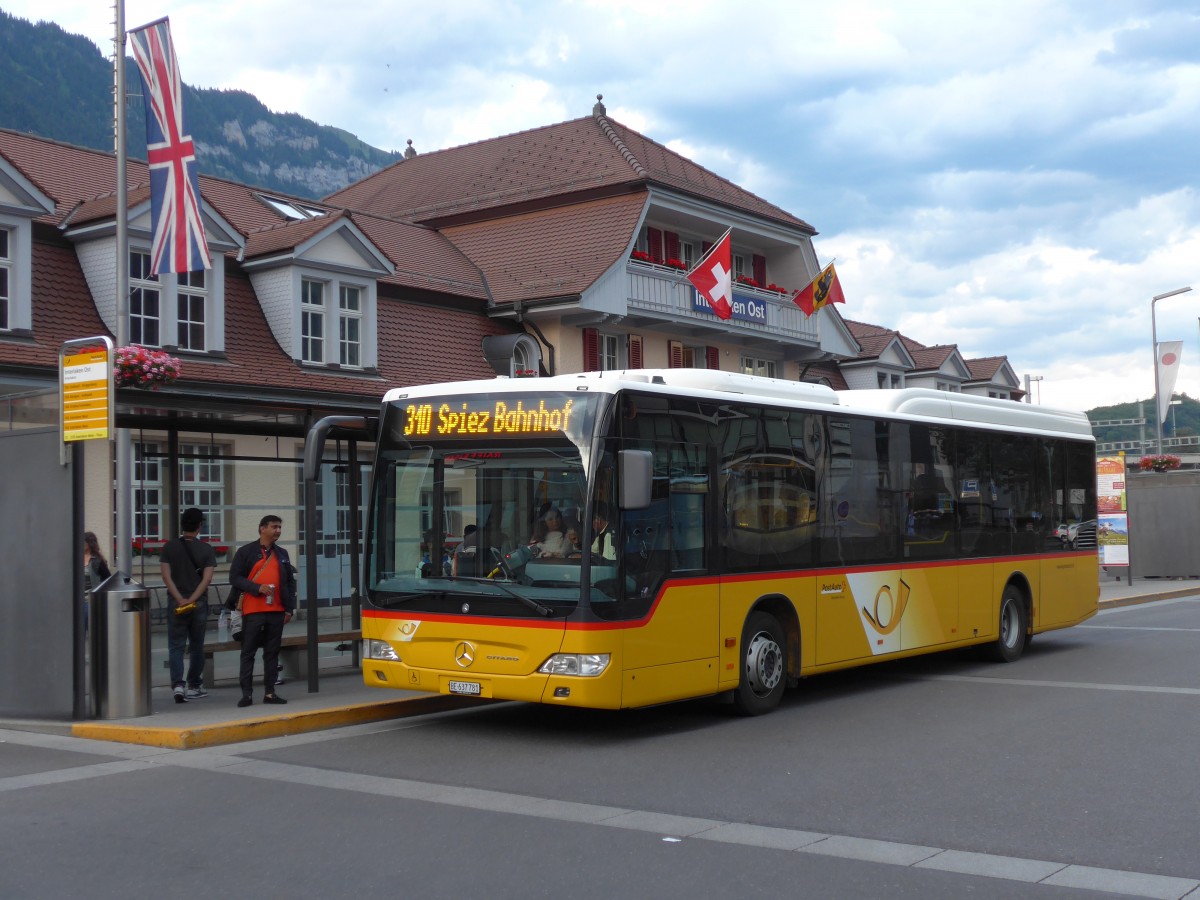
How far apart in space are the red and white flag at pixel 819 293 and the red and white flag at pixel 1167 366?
10.1 meters

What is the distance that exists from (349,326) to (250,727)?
15448 mm

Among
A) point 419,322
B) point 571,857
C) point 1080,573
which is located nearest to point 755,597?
point 571,857

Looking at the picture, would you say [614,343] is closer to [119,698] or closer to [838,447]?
[838,447]

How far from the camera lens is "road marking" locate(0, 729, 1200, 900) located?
6453 millimetres

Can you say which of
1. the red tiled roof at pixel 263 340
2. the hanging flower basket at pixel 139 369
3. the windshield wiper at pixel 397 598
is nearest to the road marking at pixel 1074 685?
the windshield wiper at pixel 397 598

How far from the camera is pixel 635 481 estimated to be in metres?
10.2

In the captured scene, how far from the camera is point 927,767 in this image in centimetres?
936

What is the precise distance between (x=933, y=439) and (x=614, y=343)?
17.2 m

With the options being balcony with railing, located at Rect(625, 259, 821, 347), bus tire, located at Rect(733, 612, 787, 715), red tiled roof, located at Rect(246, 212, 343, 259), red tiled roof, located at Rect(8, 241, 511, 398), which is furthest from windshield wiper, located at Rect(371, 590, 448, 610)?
balcony with railing, located at Rect(625, 259, 821, 347)

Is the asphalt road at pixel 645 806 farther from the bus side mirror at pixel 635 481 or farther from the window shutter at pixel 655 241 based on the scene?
the window shutter at pixel 655 241

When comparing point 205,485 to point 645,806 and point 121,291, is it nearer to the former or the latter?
point 121,291

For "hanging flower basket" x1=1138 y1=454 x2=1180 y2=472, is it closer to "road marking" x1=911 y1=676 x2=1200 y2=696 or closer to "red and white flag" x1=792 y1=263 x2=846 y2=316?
"red and white flag" x1=792 y1=263 x2=846 y2=316

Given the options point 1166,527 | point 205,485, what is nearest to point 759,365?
point 1166,527

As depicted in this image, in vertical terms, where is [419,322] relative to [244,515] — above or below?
above
